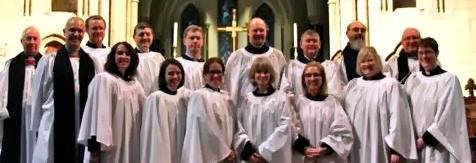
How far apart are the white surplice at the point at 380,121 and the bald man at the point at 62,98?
7.33 feet

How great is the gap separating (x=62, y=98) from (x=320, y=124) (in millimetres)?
2086

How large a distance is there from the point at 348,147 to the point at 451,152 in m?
0.81

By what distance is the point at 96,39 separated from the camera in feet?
17.5

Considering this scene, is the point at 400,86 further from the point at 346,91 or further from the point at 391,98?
the point at 346,91

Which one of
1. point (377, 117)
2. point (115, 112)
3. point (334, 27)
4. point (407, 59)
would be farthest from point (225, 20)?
point (115, 112)

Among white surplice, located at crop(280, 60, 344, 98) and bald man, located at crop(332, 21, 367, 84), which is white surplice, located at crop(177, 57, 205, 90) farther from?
bald man, located at crop(332, 21, 367, 84)

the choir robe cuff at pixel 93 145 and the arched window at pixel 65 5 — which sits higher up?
the arched window at pixel 65 5

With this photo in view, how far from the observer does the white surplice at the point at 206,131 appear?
4.98 meters

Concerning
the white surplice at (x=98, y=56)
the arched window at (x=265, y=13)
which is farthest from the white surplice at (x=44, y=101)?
the arched window at (x=265, y=13)

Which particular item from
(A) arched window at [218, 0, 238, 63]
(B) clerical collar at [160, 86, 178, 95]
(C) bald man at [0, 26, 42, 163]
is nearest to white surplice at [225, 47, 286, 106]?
(B) clerical collar at [160, 86, 178, 95]

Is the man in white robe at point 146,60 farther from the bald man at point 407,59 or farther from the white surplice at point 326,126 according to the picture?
the bald man at point 407,59

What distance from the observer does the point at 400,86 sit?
5.09m

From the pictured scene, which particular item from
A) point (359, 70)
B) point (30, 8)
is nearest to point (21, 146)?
point (359, 70)

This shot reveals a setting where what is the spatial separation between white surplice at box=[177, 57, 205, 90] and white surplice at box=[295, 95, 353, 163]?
113cm
